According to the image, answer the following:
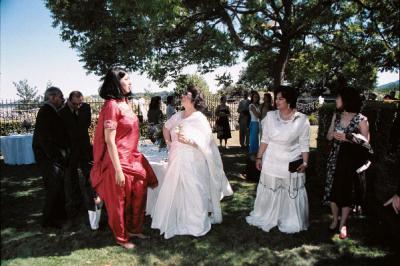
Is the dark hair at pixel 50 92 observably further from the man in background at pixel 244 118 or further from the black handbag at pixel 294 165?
the man in background at pixel 244 118

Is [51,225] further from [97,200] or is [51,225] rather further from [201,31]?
[201,31]

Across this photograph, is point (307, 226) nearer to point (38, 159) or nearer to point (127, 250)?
point (127, 250)

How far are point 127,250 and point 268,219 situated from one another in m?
2.06

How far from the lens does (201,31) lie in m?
10.4

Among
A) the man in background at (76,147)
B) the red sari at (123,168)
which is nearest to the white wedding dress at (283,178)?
the red sari at (123,168)

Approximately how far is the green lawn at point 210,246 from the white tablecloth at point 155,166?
0.28m

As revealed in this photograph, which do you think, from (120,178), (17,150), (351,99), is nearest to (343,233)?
(351,99)

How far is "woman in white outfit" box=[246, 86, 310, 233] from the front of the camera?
14.8 feet

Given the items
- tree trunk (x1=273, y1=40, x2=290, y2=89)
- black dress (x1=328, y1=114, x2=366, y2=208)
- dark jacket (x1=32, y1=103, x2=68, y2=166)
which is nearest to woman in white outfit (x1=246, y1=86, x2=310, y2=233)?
black dress (x1=328, y1=114, x2=366, y2=208)

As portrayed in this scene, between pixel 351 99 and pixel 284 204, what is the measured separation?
174cm

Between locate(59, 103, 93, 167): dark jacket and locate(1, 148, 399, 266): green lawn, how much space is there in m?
1.11

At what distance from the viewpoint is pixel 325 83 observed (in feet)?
135

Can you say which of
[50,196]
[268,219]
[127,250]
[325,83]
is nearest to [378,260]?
[268,219]

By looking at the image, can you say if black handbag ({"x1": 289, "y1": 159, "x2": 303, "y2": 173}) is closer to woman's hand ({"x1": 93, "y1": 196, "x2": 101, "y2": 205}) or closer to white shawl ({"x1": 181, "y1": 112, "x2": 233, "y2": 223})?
white shawl ({"x1": 181, "y1": 112, "x2": 233, "y2": 223})
